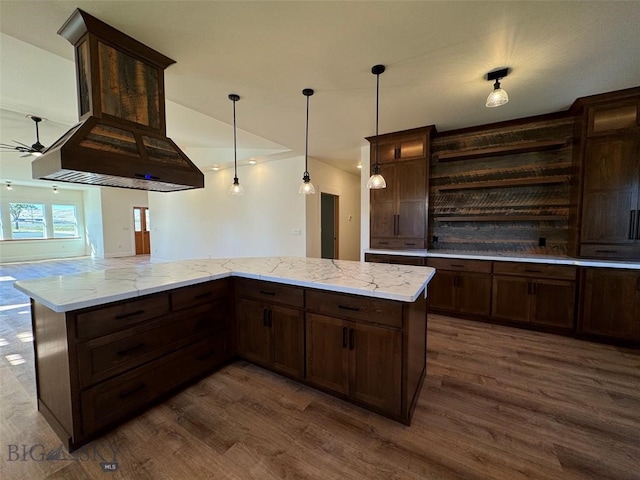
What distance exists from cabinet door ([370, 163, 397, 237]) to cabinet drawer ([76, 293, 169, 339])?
3171 millimetres

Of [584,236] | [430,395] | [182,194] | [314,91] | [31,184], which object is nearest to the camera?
[430,395]

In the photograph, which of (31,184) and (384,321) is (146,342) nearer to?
(384,321)

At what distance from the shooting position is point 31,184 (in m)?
8.75

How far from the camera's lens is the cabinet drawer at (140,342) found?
149cm

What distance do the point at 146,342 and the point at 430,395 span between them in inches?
81.9

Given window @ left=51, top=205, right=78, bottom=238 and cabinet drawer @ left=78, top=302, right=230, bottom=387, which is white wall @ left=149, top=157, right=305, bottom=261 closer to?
cabinet drawer @ left=78, top=302, right=230, bottom=387

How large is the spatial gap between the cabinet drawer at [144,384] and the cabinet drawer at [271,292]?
452 millimetres

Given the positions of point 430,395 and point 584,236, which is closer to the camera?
point 430,395

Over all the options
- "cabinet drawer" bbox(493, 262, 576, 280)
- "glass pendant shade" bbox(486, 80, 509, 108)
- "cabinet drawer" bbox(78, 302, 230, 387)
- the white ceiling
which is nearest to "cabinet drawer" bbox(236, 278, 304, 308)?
"cabinet drawer" bbox(78, 302, 230, 387)

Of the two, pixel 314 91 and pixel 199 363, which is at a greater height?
pixel 314 91

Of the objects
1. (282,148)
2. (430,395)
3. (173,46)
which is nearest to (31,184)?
(282,148)

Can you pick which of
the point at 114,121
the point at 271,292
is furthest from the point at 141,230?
the point at 271,292

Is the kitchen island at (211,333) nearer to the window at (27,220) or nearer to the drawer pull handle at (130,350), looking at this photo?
the drawer pull handle at (130,350)

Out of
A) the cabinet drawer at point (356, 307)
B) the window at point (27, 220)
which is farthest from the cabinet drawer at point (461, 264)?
the window at point (27, 220)
